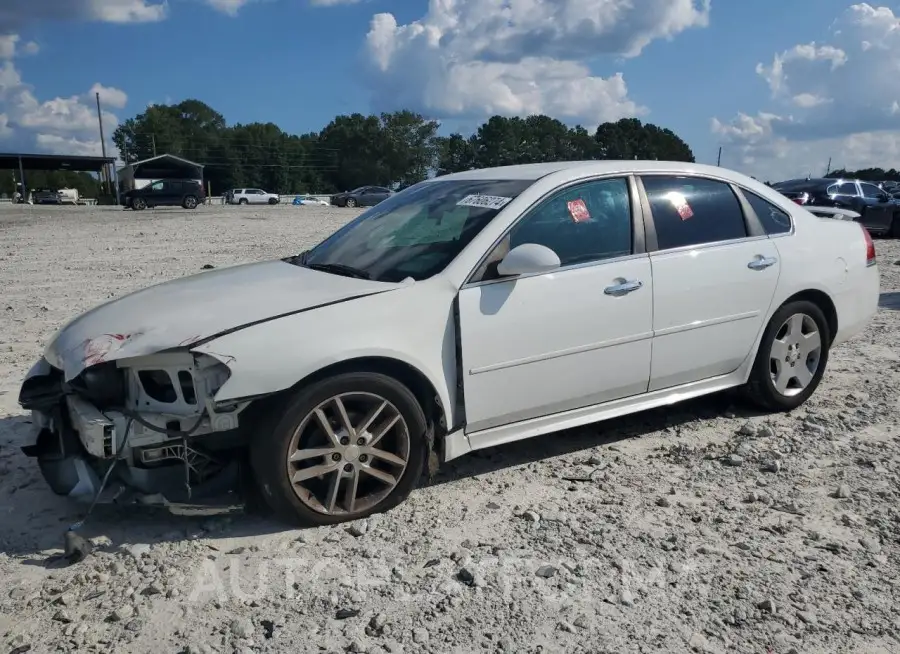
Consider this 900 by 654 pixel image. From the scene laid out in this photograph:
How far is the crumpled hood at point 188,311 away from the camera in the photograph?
129 inches

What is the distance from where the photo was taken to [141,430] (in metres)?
3.21

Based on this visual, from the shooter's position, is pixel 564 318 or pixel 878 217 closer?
pixel 564 318

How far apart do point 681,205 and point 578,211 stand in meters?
0.76

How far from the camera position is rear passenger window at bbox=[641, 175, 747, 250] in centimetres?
436

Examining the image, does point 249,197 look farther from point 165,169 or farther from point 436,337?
point 436,337

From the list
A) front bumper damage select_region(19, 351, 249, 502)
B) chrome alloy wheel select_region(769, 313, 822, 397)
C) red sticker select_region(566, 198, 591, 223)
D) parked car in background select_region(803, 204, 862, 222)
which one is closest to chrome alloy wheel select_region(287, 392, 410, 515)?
front bumper damage select_region(19, 351, 249, 502)

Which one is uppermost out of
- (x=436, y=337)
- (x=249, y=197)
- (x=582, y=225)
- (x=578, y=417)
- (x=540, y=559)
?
(x=249, y=197)

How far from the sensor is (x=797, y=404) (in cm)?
502

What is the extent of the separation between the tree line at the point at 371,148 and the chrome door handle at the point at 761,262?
93.4 metres

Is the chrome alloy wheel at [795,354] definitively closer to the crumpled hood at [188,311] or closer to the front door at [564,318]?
the front door at [564,318]

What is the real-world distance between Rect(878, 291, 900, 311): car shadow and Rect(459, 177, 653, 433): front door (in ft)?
19.8

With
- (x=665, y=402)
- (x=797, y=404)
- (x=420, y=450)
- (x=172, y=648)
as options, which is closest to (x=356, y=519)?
(x=420, y=450)

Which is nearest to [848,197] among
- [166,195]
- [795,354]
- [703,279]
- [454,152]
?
[795,354]

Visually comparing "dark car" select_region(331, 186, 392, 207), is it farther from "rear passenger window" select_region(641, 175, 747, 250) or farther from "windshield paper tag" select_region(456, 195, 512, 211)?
"windshield paper tag" select_region(456, 195, 512, 211)
